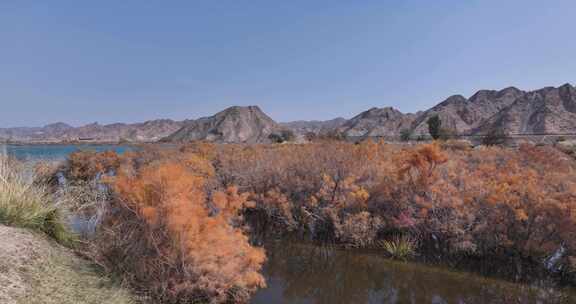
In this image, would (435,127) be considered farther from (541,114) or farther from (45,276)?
(45,276)

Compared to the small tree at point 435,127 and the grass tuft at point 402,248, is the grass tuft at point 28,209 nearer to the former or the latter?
the grass tuft at point 402,248

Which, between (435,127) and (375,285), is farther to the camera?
(435,127)

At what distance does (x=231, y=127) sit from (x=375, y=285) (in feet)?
443

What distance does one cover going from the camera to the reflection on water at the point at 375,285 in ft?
23.4

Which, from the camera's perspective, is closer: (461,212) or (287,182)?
(461,212)

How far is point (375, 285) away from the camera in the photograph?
7.80 m

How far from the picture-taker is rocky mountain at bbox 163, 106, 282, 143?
13150cm

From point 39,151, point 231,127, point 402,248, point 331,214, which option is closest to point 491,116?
point 231,127

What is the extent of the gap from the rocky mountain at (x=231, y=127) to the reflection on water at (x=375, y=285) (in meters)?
116

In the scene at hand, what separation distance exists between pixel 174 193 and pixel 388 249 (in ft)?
22.7

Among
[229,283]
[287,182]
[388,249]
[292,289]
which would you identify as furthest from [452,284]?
[287,182]

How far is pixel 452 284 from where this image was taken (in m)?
7.85

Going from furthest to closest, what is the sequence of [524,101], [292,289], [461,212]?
[524,101] → [461,212] → [292,289]

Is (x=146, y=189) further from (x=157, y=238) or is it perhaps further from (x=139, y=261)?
(x=139, y=261)
